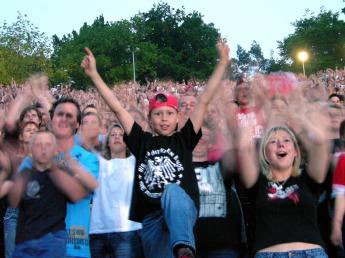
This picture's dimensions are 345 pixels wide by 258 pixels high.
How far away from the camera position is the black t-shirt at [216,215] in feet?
18.2

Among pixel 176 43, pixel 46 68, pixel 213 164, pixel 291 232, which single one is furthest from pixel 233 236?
pixel 176 43

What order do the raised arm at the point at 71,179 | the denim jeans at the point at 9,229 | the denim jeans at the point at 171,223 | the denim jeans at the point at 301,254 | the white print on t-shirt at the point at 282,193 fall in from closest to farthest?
the denim jeans at the point at 171,223 < the denim jeans at the point at 301,254 < the white print on t-shirt at the point at 282,193 < the raised arm at the point at 71,179 < the denim jeans at the point at 9,229

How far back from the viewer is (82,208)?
5.45m

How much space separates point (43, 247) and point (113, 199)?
1519 millimetres

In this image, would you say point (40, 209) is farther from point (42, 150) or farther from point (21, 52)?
point (21, 52)

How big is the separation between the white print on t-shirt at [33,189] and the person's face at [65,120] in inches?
37.4

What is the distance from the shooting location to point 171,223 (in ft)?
14.5

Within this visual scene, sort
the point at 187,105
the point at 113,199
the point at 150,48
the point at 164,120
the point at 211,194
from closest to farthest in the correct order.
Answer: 1. the point at 164,120
2. the point at 211,194
3. the point at 113,199
4. the point at 187,105
5. the point at 150,48

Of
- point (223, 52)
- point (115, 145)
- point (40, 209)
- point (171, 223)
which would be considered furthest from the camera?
point (115, 145)

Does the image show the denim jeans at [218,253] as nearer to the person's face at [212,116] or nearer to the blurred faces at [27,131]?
the person's face at [212,116]

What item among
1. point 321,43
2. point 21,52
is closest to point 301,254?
point 21,52

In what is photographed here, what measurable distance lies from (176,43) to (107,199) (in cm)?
7789

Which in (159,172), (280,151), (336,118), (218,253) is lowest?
(218,253)

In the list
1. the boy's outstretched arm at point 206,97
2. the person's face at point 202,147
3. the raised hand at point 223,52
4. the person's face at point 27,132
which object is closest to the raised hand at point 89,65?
the boy's outstretched arm at point 206,97
